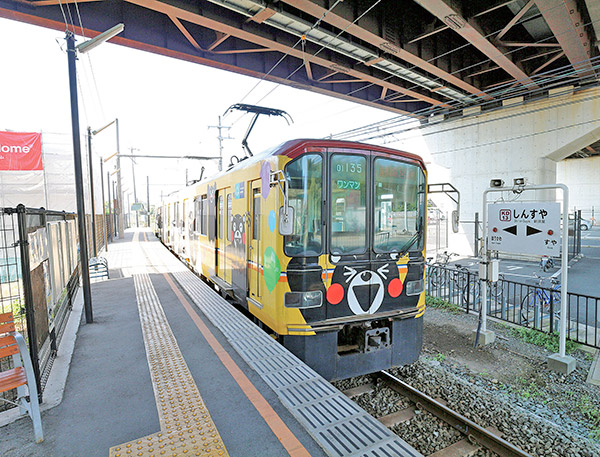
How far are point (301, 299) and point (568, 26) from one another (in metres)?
12.2

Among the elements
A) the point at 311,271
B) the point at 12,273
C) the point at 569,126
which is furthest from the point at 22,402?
the point at 569,126

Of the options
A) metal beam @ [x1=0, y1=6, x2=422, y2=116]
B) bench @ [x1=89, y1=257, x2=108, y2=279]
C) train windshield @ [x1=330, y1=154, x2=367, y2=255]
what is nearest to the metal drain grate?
train windshield @ [x1=330, y1=154, x2=367, y2=255]

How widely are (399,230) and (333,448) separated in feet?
10.5

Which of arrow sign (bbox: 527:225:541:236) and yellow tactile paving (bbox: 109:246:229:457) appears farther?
arrow sign (bbox: 527:225:541:236)

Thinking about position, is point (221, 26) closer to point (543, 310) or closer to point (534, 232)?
point (534, 232)

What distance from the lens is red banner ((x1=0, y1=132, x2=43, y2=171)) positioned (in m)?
17.8

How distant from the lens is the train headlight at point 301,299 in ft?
14.5

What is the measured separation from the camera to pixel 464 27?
1023 cm

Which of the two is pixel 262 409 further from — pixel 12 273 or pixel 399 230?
pixel 12 273

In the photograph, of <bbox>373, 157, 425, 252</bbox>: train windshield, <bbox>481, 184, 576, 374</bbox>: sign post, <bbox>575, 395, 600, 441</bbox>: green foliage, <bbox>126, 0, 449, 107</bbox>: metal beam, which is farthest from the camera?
<bbox>126, 0, 449, 107</bbox>: metal beam

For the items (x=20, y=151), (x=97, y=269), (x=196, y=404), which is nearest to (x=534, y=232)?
(x=196, y=404)

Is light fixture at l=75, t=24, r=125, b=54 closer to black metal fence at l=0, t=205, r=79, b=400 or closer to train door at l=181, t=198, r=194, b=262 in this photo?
black metal fence at l=0, t=205, r=79, b=400

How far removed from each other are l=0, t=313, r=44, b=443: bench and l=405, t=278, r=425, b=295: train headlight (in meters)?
4.45

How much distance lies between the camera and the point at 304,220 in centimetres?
446
